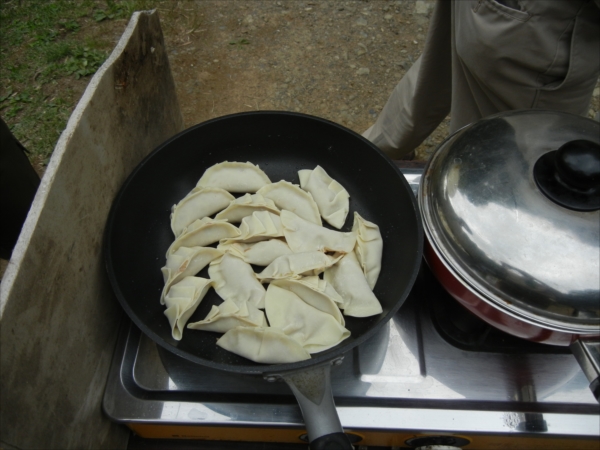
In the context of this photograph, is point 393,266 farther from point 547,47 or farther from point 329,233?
point 547,47

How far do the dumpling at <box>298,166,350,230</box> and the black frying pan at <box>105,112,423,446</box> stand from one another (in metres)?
0.05

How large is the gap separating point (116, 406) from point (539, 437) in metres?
1.04

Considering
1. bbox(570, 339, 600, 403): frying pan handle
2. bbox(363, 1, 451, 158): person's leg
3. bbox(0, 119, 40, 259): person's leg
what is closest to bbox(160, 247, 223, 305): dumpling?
bbox(0, 119, 40, 259): person's leg

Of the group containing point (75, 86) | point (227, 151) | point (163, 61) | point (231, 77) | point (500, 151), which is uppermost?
point (163, 61)

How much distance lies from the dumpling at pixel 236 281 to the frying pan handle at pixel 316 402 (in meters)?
0.32

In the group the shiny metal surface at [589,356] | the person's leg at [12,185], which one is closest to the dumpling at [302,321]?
the shiny metal surface at [589,356]

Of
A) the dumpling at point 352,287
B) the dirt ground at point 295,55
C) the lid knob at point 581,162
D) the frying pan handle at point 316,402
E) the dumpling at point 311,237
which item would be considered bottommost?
the dirt ground at point 295,55

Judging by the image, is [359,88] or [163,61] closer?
[163,61]

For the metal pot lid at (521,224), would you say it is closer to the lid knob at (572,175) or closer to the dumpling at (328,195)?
the lid knob at (572,175)

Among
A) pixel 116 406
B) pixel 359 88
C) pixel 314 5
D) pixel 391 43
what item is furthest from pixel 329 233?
pixel 314 5

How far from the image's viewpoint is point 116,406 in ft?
3.65

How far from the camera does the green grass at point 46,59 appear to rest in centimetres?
286

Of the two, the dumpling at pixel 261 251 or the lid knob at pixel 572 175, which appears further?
the dumpling at pixel 261 251

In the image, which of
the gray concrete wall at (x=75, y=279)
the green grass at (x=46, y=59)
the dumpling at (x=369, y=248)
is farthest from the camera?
the green grass at (x=46, y=59)
